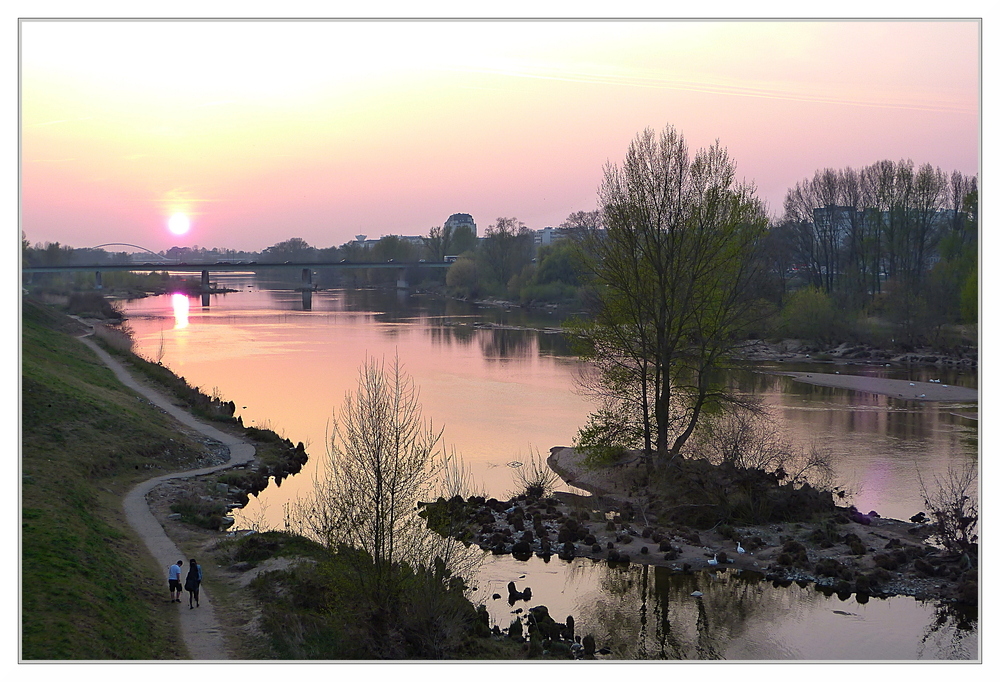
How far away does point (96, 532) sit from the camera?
14.1 metres

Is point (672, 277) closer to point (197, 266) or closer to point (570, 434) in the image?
point (570, 434)

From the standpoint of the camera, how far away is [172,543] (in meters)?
15.3

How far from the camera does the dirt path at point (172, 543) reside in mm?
11070

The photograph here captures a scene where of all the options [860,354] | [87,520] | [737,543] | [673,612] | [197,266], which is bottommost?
[673,612]

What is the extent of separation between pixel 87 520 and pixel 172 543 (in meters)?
1.51

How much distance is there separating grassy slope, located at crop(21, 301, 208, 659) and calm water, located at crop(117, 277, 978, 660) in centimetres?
323

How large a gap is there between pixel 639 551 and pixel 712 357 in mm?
5950

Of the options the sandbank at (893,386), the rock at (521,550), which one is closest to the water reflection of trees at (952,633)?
the rock at (521,550)

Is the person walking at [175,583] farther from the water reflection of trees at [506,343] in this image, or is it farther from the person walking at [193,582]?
the water reflection of trees at [506,343]

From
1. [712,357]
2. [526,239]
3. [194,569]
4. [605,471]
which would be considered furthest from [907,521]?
[526,239]

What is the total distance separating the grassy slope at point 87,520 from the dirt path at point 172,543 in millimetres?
218

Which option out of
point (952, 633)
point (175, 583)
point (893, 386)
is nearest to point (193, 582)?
point (175, 583)

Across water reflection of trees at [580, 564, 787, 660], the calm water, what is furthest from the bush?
water reflection of trees at [580, 564, 787, 660]

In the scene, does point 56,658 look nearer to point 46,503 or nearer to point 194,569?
point 194,569
